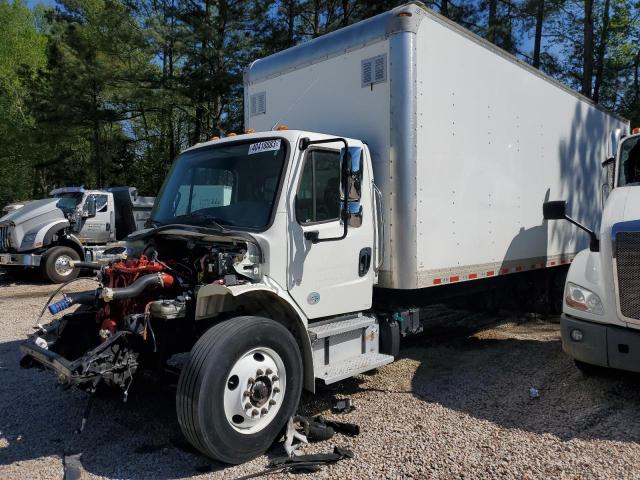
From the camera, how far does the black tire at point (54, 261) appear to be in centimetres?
1263

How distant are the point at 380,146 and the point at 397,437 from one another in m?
2.63

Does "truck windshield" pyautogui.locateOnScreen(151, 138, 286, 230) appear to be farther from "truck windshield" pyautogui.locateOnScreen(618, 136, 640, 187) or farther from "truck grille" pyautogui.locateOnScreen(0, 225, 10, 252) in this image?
"truck grille" pyautogui.locateOnScreen(0, 225, 10, 252)

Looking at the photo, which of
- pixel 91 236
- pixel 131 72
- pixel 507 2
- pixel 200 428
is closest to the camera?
pixel 200 428

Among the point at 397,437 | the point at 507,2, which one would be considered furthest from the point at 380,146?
the point at 507,2

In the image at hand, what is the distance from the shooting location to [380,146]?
16.3 feet

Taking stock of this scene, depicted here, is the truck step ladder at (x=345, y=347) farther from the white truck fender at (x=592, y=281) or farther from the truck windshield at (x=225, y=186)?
the white truck fender at (x=592, y=281)

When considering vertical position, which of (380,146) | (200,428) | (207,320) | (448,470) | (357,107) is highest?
(357,107)

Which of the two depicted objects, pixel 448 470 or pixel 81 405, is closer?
pixel 448 470

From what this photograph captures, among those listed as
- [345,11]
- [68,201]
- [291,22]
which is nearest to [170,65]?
[291,22]

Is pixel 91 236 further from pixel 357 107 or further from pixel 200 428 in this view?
pixel 200 428

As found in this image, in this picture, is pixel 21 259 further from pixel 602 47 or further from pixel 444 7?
pixel 602 47

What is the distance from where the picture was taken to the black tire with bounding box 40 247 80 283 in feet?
41.4

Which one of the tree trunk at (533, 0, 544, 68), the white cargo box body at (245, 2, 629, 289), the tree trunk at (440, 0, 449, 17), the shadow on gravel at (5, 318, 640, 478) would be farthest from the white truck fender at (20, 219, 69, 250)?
the tree trunk at (533, 0, 544, 68)

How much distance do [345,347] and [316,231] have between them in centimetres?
114
